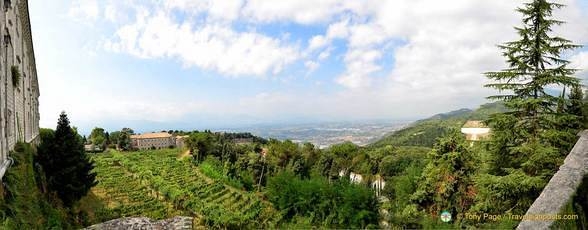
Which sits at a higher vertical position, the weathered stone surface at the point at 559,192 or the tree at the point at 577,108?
the tree at the point at 577,108

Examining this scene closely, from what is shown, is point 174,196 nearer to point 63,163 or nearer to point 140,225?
point 140,225

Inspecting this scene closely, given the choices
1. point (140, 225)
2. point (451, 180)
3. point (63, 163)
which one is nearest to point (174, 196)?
point (140, 225)

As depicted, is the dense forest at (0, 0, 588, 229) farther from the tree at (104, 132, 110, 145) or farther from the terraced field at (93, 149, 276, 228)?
the tree at (104, 132, 110, 145)

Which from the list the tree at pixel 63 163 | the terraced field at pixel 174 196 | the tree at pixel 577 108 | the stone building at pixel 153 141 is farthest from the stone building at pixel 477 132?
the stone building at pixel 153 141

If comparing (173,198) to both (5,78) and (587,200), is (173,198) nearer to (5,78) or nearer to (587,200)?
(5,78)

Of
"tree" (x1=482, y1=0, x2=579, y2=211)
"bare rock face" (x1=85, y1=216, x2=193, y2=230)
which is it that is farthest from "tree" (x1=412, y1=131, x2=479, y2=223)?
"bare rock face" (x1=85, y1=216, x2=193, y2=230)

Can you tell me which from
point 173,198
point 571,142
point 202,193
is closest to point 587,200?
point 571,142

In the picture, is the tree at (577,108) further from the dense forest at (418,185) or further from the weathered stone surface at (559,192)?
the weathered stone surface at (559,192)
